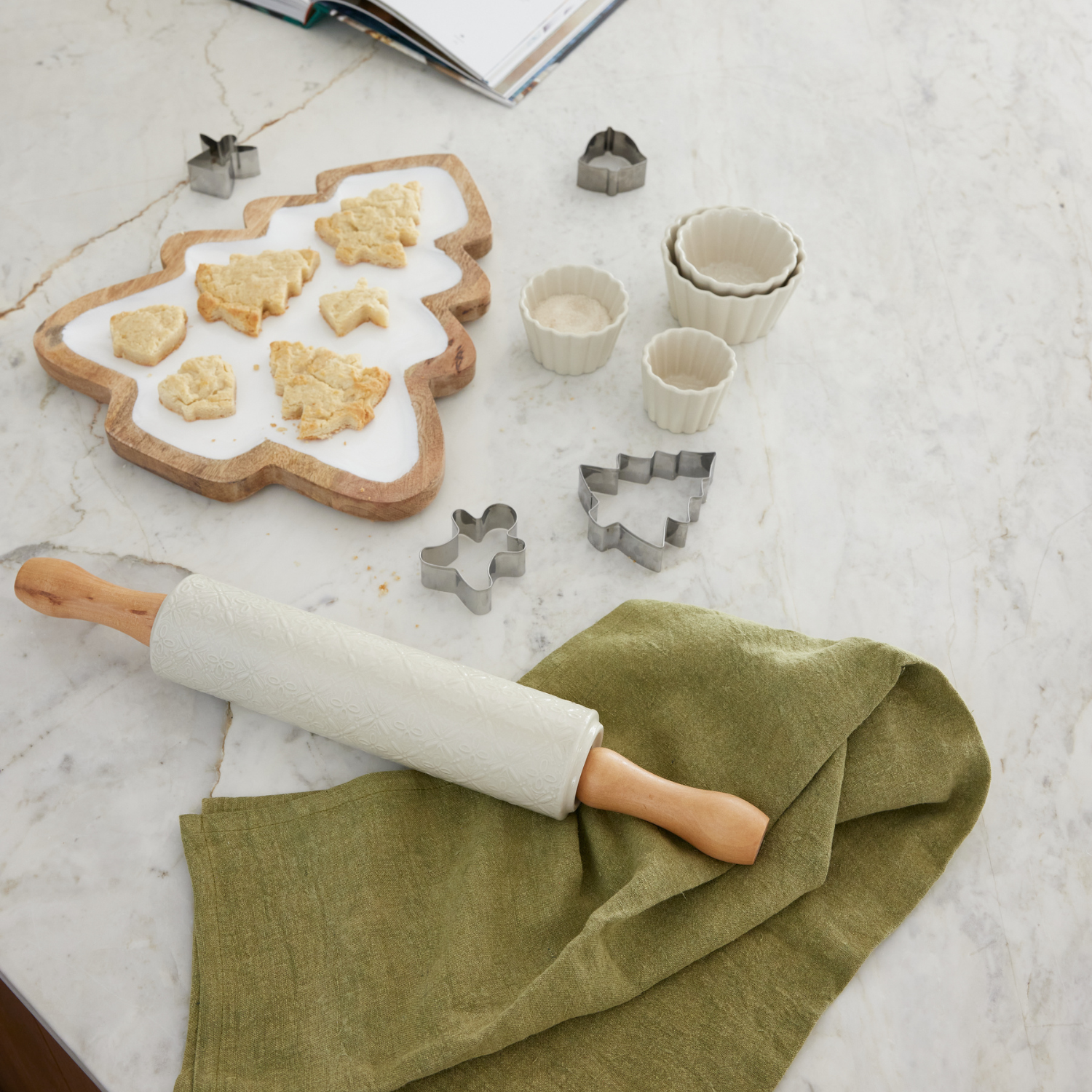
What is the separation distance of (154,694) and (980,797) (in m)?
0.78

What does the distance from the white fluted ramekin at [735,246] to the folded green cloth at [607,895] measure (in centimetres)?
48

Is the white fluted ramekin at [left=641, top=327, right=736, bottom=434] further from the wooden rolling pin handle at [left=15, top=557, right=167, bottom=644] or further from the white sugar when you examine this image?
the wooden rolling pin handle at [left=15, top=557, right=167, bottom=644]

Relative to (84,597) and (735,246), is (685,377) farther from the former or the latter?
(84,597)

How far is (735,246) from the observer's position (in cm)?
128

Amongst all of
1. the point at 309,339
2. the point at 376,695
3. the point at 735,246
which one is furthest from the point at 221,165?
the point at 376,695

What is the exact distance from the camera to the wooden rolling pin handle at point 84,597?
0.95 m

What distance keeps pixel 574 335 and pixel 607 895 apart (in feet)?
2.08

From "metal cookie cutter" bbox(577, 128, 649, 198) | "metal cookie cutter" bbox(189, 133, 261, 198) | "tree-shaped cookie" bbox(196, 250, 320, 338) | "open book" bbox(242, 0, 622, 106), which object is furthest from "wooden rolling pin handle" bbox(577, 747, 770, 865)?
"open book" bbox(242, 0, 622, 106)

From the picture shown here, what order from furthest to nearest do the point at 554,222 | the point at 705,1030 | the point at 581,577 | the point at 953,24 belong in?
the point at 953,24, the point at 554,222, the point at 581,577, the point at 705,1030

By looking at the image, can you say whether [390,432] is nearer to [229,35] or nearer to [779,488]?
[779,488]


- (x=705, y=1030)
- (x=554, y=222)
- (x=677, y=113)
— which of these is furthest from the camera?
(x=677, y=113)

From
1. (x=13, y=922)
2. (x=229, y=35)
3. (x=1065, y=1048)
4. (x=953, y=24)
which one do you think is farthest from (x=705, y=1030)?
(x=953, y=24)

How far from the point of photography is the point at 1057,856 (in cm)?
90

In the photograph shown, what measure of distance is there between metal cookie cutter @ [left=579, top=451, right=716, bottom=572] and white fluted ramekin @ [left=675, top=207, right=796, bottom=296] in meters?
0.23
